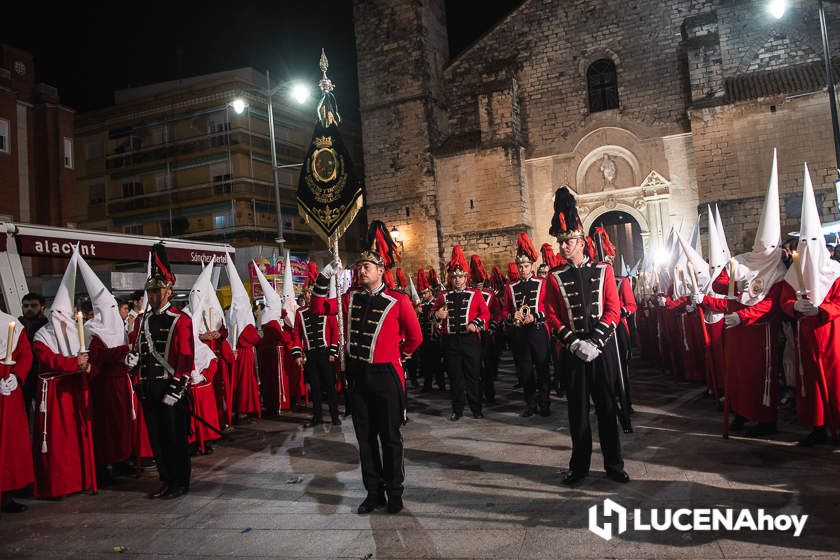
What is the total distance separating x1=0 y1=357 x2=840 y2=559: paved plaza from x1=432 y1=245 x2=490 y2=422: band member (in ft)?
4.18

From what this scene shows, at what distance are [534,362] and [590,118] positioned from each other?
17109 millimetres

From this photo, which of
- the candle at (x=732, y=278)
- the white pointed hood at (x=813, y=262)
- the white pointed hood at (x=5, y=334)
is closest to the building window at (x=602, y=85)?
the candle at (x=732, y=278)

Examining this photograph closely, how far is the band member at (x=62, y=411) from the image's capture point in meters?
6.04

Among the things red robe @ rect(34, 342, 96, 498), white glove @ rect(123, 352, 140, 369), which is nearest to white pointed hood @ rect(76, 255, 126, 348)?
red robe @ rect(34, 342, 96, 498)

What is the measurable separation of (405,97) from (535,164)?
18.7 ft

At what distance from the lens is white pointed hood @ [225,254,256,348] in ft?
30.5

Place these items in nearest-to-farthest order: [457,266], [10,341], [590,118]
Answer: [10,341] → [457,266] → [590,118]

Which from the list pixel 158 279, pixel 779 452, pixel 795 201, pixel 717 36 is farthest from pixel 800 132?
pixel 158 279

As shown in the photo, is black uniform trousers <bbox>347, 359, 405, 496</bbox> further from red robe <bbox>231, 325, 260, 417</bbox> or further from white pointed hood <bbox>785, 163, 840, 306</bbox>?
red robe <bbox>231, 325, 260, 417</bbox>

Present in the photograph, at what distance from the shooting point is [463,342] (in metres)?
8.86

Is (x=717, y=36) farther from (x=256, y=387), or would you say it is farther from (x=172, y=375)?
(x=172, y=375)

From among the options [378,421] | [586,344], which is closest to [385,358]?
[378,421]

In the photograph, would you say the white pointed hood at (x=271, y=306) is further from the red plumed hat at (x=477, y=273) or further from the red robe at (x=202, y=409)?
the red plumed hat at (x=477, y=273)

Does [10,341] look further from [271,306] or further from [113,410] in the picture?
[271,306]
